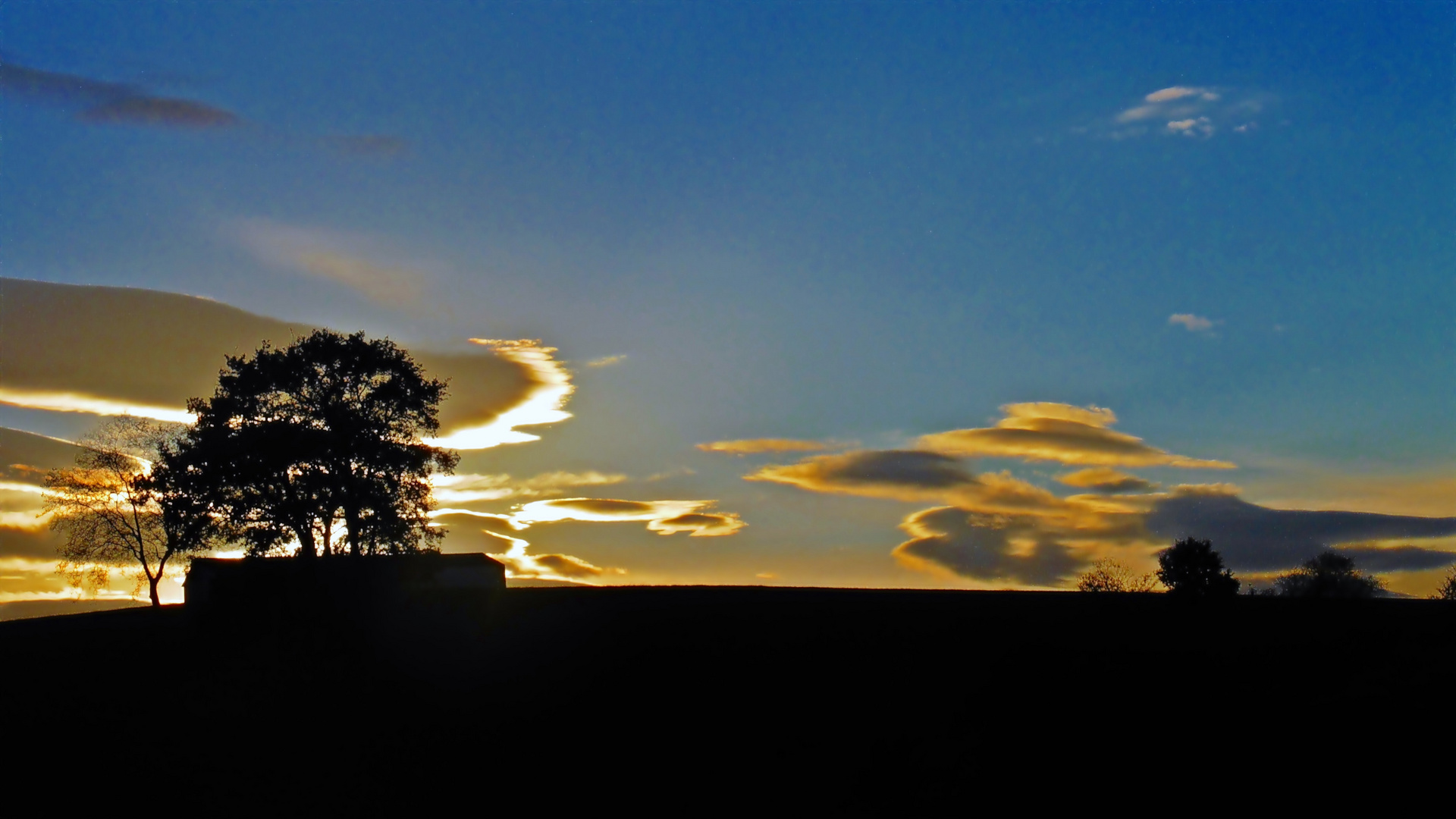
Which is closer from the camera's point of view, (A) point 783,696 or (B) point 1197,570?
(A) point 783,696

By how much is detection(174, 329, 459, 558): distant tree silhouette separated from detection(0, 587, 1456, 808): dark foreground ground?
44.9 feet

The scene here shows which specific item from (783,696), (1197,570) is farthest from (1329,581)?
(783,696)

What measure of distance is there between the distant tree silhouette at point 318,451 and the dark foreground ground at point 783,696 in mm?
13696

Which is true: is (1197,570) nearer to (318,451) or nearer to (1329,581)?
(1329,581)

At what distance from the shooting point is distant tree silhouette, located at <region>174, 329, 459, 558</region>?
53.1m

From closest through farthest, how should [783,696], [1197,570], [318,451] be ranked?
[783,696] → [318,451] → [1197,570]

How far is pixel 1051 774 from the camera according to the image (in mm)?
22641

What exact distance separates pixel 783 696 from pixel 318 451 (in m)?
34.7

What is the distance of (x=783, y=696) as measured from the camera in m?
27.7

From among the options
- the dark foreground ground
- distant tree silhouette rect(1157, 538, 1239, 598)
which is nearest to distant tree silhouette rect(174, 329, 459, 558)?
the dark foreground ground

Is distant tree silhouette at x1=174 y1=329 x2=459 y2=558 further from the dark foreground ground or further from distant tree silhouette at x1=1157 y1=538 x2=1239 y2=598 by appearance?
distant tree silhouette at x1=1157 y1=538 x2=1239 y2=598

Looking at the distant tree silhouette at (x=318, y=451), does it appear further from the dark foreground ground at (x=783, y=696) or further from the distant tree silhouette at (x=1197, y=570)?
the distant tree silhouette at (x=1197, y=570)

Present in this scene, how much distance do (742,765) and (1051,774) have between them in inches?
265

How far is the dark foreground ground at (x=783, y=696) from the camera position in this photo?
23.3m
